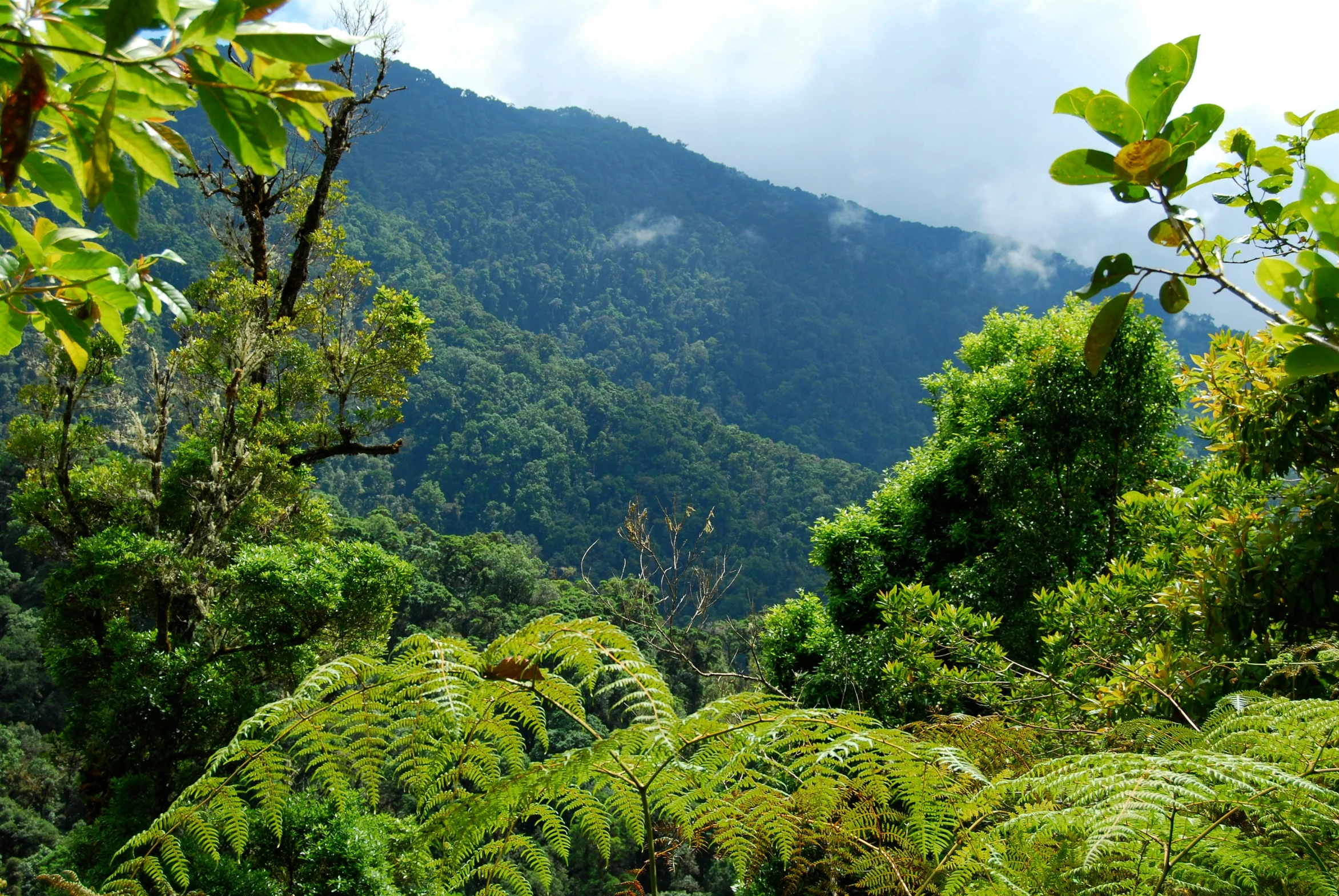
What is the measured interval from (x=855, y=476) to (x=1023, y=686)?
5192 cm

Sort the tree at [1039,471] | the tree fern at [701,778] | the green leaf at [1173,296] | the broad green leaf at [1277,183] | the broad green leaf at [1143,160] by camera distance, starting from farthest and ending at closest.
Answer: the tree at [1039,471] → the broad green leaf at [1277,183] → the tree fern at [701,778] → the green leaf at [1173,296] → the broad green leaf at [1143,160]

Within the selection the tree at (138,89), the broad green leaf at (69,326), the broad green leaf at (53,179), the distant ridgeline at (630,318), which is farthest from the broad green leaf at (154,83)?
the distant ridgeline at (630,318)

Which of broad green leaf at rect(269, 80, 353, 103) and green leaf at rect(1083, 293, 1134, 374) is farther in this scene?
green leaf at rect(1083, 293, 1134, 374)

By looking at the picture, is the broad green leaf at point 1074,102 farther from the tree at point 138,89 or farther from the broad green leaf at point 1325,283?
the tree at point 138,89

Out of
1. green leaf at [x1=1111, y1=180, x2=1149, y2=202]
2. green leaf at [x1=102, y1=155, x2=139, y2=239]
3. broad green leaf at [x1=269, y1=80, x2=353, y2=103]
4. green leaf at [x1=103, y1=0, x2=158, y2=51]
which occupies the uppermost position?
green leaf at [x1=1111, y1=180, x2=1149, y2=202]

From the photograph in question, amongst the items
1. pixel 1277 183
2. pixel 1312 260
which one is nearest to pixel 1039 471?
pixel 1277 183

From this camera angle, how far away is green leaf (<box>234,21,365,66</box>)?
610 millimetres

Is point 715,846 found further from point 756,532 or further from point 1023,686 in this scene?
point 756,532

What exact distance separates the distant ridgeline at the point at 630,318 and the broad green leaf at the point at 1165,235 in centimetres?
3890

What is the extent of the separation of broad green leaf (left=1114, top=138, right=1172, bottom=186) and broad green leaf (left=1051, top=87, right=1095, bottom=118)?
0.24 feet

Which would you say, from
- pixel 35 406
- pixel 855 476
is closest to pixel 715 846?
pixel 35 406

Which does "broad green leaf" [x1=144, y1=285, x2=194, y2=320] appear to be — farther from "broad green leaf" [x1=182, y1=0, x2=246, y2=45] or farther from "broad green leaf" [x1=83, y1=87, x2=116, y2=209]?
"broad green leaf" [x1=182, y1=0, x2=246, y2=45]

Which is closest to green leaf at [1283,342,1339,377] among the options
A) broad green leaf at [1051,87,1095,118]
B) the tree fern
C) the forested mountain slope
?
broad green leaf at [1051,87,1095,118]

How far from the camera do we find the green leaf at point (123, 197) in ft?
2.28
